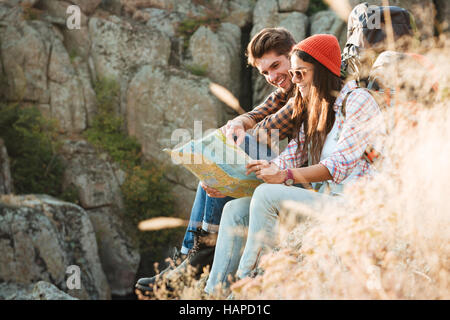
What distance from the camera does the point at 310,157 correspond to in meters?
2.60

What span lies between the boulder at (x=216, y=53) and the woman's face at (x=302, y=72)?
11.9m

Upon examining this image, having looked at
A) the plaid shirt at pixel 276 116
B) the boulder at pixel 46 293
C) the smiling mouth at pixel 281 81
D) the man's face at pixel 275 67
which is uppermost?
the man's face at pixel 275 67

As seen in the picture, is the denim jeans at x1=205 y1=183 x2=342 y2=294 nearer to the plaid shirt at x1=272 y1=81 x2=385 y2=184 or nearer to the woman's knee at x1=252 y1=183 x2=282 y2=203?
the woman's knee at x1=252 y1=183 x2=282 y2=203

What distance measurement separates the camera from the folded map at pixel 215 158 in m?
2.28

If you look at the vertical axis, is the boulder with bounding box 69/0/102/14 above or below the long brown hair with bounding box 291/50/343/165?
above

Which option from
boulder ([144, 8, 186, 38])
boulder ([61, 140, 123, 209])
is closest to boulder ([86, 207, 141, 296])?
boulder ([61, 140, 123, 209])

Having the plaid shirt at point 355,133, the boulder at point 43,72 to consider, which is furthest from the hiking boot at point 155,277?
the boulder at point 43,72

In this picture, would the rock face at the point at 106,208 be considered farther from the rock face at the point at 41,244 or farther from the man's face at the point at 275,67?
the man's face at the point at 275,67

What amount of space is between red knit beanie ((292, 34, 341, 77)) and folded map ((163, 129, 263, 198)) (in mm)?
692

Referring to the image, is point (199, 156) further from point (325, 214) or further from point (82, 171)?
point (82, 171)

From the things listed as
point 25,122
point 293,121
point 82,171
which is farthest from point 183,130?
point 293,121

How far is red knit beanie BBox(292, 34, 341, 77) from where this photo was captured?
2.46 meters

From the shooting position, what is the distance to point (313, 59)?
8.16ft
